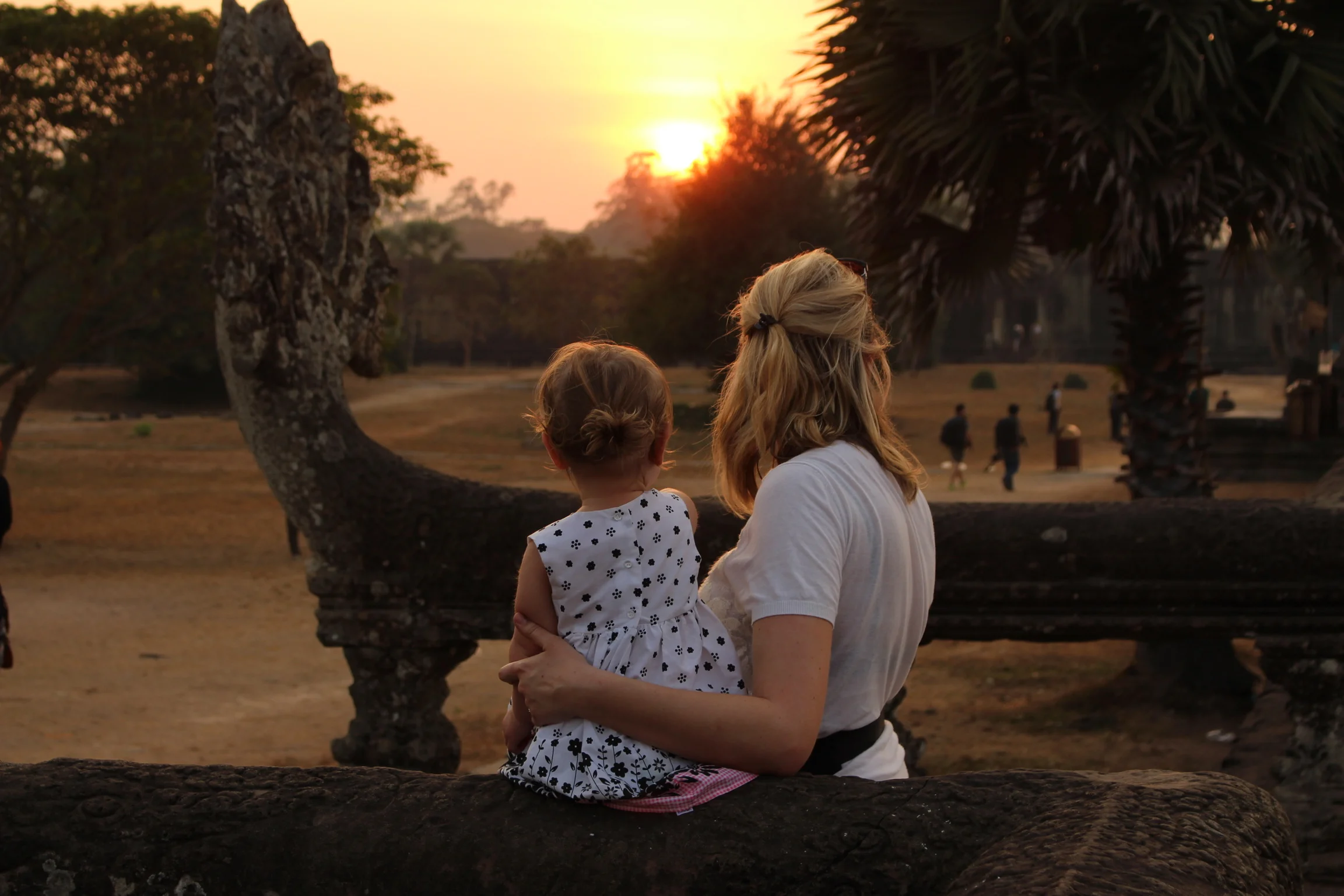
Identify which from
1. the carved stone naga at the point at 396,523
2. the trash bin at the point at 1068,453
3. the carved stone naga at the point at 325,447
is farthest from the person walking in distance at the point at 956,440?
the carved stone naga at the point at 325,447

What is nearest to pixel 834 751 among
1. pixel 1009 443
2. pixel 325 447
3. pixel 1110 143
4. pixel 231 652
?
pixel 325 447

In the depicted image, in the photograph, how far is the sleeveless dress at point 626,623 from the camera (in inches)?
75.7

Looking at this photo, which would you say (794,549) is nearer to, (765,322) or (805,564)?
(805,564)

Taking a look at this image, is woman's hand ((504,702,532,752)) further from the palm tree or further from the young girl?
the palm tree

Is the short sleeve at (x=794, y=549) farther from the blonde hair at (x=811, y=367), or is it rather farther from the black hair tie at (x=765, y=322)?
the black hair tie at (x=765, y=322)

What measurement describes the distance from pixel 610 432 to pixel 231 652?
9526 mm

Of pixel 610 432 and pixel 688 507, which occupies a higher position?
pixel 610 432

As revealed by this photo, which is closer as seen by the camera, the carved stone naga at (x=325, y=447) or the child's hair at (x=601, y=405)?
the child's hair at (x=601, y=405)

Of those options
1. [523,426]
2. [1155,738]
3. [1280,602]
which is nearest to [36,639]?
[1155,738]

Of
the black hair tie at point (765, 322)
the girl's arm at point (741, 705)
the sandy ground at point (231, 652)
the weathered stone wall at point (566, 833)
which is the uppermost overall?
the black hair tie at point (765, 322)

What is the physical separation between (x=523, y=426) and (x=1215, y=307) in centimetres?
3096

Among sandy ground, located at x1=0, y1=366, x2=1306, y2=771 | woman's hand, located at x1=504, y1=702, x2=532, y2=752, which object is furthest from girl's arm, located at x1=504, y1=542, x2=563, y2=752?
sandy ground, located at x1=0, y1=366, x2=1306, y2=771

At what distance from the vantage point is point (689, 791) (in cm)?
190

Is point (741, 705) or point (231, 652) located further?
point (231, 652)
